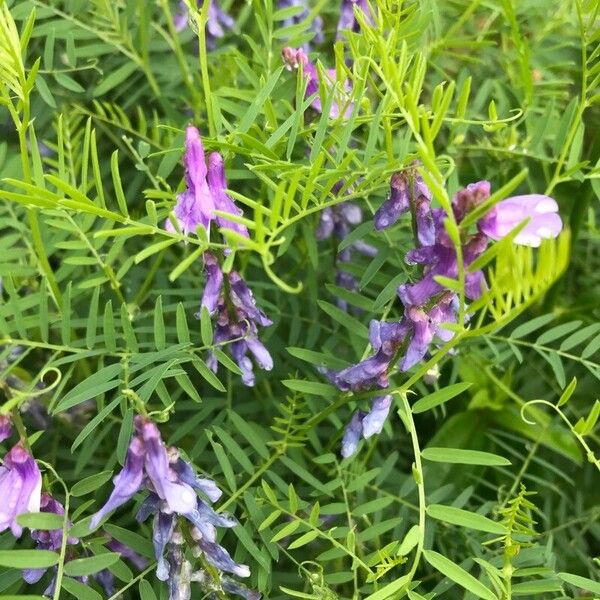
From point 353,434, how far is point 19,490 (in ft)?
0.99

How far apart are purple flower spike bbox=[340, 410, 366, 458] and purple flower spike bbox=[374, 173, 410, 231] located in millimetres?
187

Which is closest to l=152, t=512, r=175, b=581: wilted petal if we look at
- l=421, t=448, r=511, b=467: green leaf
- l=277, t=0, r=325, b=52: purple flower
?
l=421, t=448, r=511, b=467: green leaf

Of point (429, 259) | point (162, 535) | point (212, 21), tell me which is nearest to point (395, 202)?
point (429, 259)

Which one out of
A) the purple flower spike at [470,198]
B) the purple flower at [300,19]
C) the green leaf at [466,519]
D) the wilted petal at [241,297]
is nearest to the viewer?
the purple flower spike at [470,198]

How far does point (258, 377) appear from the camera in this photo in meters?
0.94

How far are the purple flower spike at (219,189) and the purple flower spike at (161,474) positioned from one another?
7.3 inches

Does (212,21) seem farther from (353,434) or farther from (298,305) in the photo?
(353,434)

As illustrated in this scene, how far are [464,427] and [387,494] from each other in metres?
0.18

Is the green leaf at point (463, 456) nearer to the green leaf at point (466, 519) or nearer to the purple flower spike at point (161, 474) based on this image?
the green leaf at point (466, 519)

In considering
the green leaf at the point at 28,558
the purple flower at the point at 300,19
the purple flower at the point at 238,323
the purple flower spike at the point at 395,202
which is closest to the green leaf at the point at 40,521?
the green leaf at the point at 28,558

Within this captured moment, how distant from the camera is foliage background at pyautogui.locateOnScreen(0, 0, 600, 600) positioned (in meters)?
0.69

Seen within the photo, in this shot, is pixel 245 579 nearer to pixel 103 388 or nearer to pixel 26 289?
pixel 103 388

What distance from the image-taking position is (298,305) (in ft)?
3.20

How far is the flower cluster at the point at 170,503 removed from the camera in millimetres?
603
